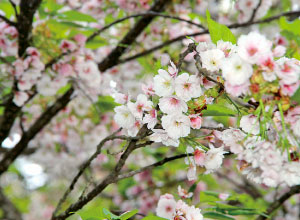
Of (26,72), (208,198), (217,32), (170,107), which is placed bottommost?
(208,198)

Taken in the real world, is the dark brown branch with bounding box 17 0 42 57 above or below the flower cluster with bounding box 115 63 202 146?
above

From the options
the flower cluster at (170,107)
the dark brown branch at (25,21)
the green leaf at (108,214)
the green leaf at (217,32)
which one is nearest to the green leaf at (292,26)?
the green leaf at (217,32)

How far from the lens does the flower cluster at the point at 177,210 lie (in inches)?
41.9

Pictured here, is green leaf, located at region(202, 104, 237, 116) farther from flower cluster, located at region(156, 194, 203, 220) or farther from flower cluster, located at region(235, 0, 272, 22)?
flower cluster, located at region(235, 0, 272, 22)

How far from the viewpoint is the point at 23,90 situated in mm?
1860

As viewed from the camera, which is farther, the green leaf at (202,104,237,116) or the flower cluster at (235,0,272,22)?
the flower cluster at (235,0,272,22)

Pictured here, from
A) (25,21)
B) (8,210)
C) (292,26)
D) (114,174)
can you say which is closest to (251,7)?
(292,26)

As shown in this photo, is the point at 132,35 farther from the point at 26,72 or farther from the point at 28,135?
the point at 28,135

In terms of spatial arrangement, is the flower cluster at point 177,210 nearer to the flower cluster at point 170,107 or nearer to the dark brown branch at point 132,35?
the flower cluster at point 170,107

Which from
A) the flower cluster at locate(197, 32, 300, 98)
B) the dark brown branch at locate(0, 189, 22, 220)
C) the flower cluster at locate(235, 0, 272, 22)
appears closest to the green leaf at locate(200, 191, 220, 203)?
the flower cluster at locate(197, 32, 300, 98)

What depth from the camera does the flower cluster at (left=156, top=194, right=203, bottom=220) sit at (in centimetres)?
→ 106

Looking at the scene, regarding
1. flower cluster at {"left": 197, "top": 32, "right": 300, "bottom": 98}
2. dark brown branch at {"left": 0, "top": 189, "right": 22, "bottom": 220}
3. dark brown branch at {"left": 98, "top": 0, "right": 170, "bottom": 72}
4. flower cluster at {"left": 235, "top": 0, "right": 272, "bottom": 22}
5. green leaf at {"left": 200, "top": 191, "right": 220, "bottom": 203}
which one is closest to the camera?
flower cluster at {"left": 197, "top": 32, "right": 300, "bottom": 98}

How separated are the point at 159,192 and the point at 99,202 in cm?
118

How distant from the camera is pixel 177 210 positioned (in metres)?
1.11
